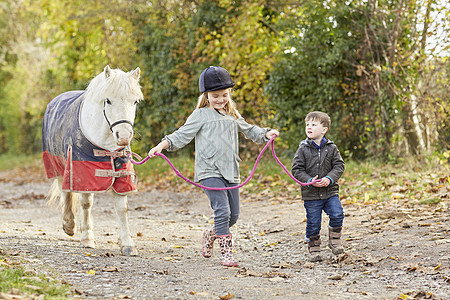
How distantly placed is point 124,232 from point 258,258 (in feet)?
4.64

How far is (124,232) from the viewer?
17.6 ft

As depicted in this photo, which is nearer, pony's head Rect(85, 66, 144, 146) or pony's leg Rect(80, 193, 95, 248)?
pony's head Rect(85, 66, 144, 146)

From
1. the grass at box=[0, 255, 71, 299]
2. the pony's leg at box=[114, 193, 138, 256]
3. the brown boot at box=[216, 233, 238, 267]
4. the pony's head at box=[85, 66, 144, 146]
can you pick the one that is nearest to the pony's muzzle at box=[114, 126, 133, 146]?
the pony's head at box=[85, 66, 144, 146]

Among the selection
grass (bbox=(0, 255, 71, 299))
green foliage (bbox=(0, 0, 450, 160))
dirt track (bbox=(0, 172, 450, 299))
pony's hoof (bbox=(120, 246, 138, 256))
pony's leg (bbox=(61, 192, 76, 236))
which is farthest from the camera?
green foliage (bbox=(0, 0, 450, 160))

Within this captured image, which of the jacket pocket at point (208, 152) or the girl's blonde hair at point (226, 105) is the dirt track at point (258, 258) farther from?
the girl's blonde hair at point (226, 105)

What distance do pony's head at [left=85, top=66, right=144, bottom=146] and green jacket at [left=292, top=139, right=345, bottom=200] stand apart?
5.43 ft

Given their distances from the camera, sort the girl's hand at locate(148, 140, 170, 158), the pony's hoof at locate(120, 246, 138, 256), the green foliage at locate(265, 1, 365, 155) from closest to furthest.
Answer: the girl's hand at locate(148, 140, 170, 158)
the pony's hoof at locate(120, 246, 138, 256)
the green foliage at locate(265, 1, 365, 155)

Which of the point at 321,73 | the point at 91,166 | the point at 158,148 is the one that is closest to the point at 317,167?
the point at 158,148

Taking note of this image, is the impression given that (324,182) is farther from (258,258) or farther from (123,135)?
(123,135)

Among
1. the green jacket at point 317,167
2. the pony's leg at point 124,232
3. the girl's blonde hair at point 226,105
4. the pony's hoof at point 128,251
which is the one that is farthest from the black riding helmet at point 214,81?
the pony's hoof at point 128,251

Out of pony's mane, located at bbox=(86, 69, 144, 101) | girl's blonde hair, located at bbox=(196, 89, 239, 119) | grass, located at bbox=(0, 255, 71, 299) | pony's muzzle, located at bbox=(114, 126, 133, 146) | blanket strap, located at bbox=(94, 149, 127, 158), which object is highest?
pony's mane, located at bbox=(86, 69, 144, 101)

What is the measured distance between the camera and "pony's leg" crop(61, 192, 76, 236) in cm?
603

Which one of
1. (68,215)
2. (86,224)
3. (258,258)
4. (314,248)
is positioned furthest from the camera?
(68,215)

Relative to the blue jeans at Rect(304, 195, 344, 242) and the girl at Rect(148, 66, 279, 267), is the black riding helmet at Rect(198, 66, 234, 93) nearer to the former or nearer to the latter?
the girl at Rect(148, 66, 279, 267)
